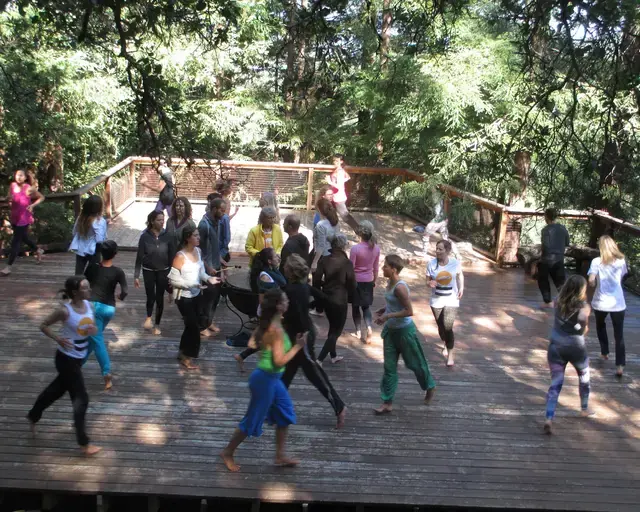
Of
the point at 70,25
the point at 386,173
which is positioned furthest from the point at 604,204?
the point at 70,25

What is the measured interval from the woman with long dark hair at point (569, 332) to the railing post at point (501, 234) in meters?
5.65

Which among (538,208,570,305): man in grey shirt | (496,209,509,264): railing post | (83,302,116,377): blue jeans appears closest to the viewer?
(83,302,116,377): blue jeans

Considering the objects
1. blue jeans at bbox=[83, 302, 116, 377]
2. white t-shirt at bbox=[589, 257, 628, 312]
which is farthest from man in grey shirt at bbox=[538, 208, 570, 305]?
blue jeans at bbox=[83, 302, 116, 377]

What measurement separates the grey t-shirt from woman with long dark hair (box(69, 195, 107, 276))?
Answer: 5.63m

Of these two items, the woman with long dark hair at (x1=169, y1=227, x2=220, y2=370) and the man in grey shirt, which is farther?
the man in grey shirt

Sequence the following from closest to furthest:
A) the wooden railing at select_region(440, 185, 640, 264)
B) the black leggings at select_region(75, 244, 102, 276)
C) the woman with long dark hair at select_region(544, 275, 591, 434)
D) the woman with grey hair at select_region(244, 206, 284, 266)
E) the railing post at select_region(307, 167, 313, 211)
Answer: the woman with long dark hair at select_region(544, 275, 591, 434) < the woman with grey hair at select_region(244, 206, 284, 266) < the black leggings at select_region(75, 244, 102, 276) < the wooden railing at select_region(440, 185, 640, 264) < the railing post at select_region(307, 167, 313, 211)

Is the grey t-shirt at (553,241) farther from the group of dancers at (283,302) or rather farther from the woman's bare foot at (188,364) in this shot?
the woman's bare foot at (188,364)

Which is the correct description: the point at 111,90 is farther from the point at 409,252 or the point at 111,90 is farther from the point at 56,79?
the point at 409,252

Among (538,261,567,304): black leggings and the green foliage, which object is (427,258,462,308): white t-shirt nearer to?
(538,261,567,304): black leggings

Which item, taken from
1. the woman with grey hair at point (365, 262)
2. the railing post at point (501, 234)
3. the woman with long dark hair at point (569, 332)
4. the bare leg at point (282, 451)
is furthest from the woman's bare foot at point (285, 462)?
the railing post at point (501, 234)

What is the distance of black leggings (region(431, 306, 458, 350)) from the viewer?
754 cm

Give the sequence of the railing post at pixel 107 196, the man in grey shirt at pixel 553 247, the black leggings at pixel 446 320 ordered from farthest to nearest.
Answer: the railing post at pixel 107 196, the man in grey shirt at pixel 553 247, the black leggings at pixel 446 320

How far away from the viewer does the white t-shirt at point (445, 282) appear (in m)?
7.40

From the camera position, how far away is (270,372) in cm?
531
